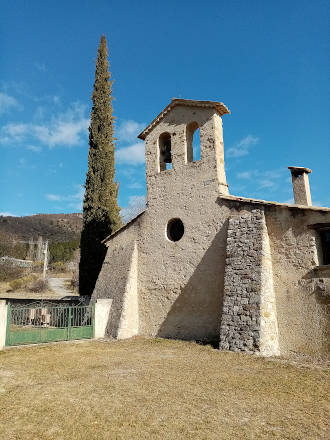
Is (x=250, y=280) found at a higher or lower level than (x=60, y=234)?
lower

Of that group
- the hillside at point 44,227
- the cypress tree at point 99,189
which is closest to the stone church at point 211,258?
the cypress tree at point 99,189

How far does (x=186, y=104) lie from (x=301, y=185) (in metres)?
5.17

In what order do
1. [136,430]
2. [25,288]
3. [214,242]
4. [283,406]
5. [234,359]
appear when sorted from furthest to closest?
[25,288] < [214,242] < [234,359] < [283,406] < [136,430]

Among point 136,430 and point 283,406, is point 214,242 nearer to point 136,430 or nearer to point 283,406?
point 283,406

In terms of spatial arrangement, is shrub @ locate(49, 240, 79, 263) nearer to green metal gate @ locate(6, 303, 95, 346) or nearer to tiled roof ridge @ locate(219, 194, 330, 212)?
green metal gate @ locate(6, 303, 95, 346)

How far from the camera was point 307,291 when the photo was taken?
873 cm

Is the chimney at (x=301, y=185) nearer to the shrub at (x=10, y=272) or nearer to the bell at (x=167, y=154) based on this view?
the bell at (x=167, y=154)

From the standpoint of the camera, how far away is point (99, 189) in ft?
54.4

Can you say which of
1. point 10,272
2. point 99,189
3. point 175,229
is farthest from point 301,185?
point 10,272

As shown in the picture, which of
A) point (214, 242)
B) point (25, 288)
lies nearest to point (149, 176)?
point (214, 242)

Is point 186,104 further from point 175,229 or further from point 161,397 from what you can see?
point 161,397

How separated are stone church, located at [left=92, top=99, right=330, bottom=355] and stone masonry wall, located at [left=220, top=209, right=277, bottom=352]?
0.03 metres

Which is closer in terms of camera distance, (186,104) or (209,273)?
(209,273)

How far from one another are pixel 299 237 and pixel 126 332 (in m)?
6.61
